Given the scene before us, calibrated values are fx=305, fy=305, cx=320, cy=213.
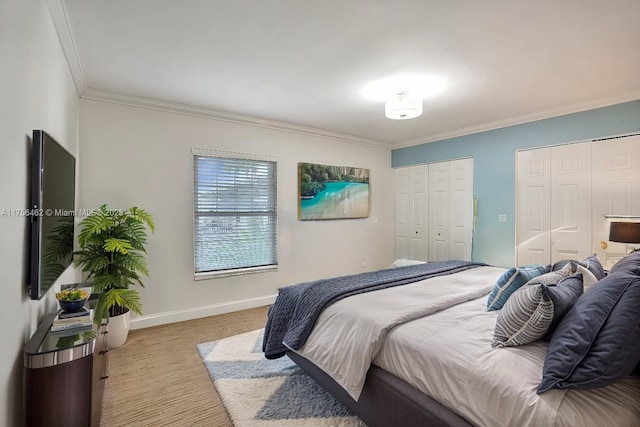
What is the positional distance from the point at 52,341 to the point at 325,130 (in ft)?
13.2

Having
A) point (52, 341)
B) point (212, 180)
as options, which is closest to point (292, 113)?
point (212, 180)

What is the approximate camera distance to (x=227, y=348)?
2859 mm

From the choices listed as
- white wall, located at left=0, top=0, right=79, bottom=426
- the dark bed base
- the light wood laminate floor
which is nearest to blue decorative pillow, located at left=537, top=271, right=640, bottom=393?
the dark bed base

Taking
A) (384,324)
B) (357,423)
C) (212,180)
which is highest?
(212,180)

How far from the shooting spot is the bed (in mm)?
1123

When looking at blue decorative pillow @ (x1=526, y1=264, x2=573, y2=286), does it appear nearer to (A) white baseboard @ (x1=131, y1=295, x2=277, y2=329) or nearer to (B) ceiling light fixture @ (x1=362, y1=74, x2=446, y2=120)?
(B) ceiling light fixture @ (x1=362, y1=74, x2=446, y2=120)

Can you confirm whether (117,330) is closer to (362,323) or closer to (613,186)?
(362,323)

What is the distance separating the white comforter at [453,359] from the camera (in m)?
1.12

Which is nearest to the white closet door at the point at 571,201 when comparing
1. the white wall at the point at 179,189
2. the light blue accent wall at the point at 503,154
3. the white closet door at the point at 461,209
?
the light blue accent wall at the point at 503,154

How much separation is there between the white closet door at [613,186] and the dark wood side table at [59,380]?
4.64 metres

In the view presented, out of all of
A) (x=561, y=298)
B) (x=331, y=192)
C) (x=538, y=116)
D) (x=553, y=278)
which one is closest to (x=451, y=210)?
A: (x=538, y=116)

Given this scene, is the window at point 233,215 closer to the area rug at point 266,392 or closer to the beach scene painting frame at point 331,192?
the beach scene painting frame at point 331,192

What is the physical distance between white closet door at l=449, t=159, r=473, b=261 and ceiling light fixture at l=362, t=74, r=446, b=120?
1.84 m

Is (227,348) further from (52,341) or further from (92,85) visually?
(92,85)
